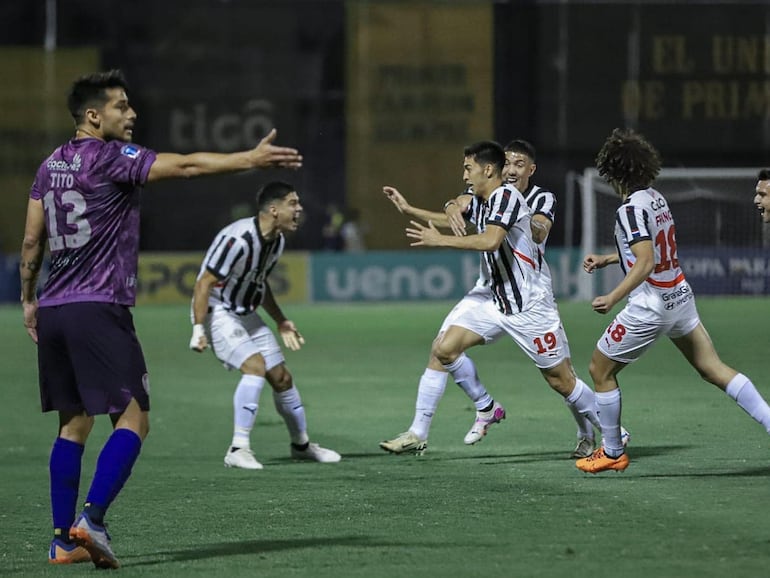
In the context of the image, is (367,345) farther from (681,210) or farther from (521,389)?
(681,210)

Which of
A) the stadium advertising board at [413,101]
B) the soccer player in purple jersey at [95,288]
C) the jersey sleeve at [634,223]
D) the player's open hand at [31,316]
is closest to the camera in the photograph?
the soccer player in purple jersey at [95,288]

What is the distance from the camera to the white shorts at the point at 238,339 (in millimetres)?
9820

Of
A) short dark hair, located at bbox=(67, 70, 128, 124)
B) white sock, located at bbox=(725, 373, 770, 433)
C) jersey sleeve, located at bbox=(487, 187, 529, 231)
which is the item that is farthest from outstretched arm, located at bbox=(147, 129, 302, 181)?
white sock, located at bbox=(725, 373, 770, 433)

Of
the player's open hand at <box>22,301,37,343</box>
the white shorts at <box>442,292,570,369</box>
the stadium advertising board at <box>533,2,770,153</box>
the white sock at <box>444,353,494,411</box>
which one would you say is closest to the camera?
the player's open hand at <box>22,301,37,343</box>

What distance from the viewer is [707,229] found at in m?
28.8

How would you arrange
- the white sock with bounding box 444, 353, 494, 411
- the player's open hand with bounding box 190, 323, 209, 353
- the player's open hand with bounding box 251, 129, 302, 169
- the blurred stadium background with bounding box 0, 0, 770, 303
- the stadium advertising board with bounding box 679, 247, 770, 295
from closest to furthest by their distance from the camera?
the player's open hand with bounding box 251, 129, 302, 169 < the player's open hand with bounding box 190, 323, 209, 353 < the white sock with bounding box 444, 353, 494, 411 < the stadium advertising board with bounding box 679, 247, 770, 295 < the blurred stadium background with bounding box 0, 0, 770, 303

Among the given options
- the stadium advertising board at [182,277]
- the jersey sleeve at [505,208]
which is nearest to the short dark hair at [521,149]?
the jersey sleeve at [505,208]

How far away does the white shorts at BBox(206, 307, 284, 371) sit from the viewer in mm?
9820

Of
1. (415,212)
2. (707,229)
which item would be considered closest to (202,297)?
(415,212)

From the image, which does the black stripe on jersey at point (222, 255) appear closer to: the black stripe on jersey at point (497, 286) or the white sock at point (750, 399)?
the black stripe on jersey at point (497, 286)

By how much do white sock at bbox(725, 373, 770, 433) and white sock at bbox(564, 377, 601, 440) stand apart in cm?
111

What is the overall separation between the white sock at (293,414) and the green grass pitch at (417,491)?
175 mm

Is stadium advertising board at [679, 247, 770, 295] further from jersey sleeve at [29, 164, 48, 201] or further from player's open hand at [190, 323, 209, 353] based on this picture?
jersey sleeve at [29, 164, 48, 201]

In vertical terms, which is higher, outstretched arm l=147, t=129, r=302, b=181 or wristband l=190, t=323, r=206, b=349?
outstretched arm l=147, t=129, r=302, b=181
